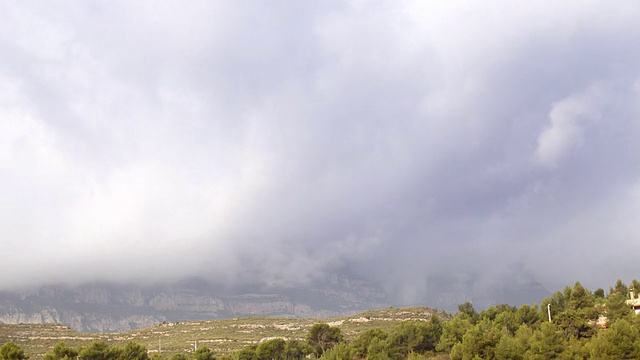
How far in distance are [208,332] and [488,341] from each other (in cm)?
10026

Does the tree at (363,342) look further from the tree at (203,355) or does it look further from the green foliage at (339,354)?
the tree at (203,355)

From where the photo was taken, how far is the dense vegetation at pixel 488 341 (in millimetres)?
68375

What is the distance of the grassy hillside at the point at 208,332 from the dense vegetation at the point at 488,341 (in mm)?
29408

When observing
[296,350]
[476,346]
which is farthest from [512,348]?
[296,350]

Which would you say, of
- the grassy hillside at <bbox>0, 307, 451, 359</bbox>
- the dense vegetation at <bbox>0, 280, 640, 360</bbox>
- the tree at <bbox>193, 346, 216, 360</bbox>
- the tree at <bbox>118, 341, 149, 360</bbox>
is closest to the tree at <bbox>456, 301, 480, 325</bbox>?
the dense vegetation at <bbox>0, 280, 640, 360</bbox>

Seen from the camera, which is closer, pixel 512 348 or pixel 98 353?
pixel 512 348

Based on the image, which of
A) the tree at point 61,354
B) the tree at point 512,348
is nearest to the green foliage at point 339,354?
the tree at point 512,348

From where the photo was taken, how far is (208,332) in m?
155

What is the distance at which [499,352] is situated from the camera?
73250mm

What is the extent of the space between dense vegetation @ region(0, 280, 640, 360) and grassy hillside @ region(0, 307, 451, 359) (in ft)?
96.5

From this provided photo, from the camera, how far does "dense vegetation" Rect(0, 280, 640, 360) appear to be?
6838 centimetres

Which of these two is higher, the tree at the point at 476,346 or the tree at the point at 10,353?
the tree at the point at 10,353

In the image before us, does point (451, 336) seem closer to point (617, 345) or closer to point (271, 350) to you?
point (617, 345)

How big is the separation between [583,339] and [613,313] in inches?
439
